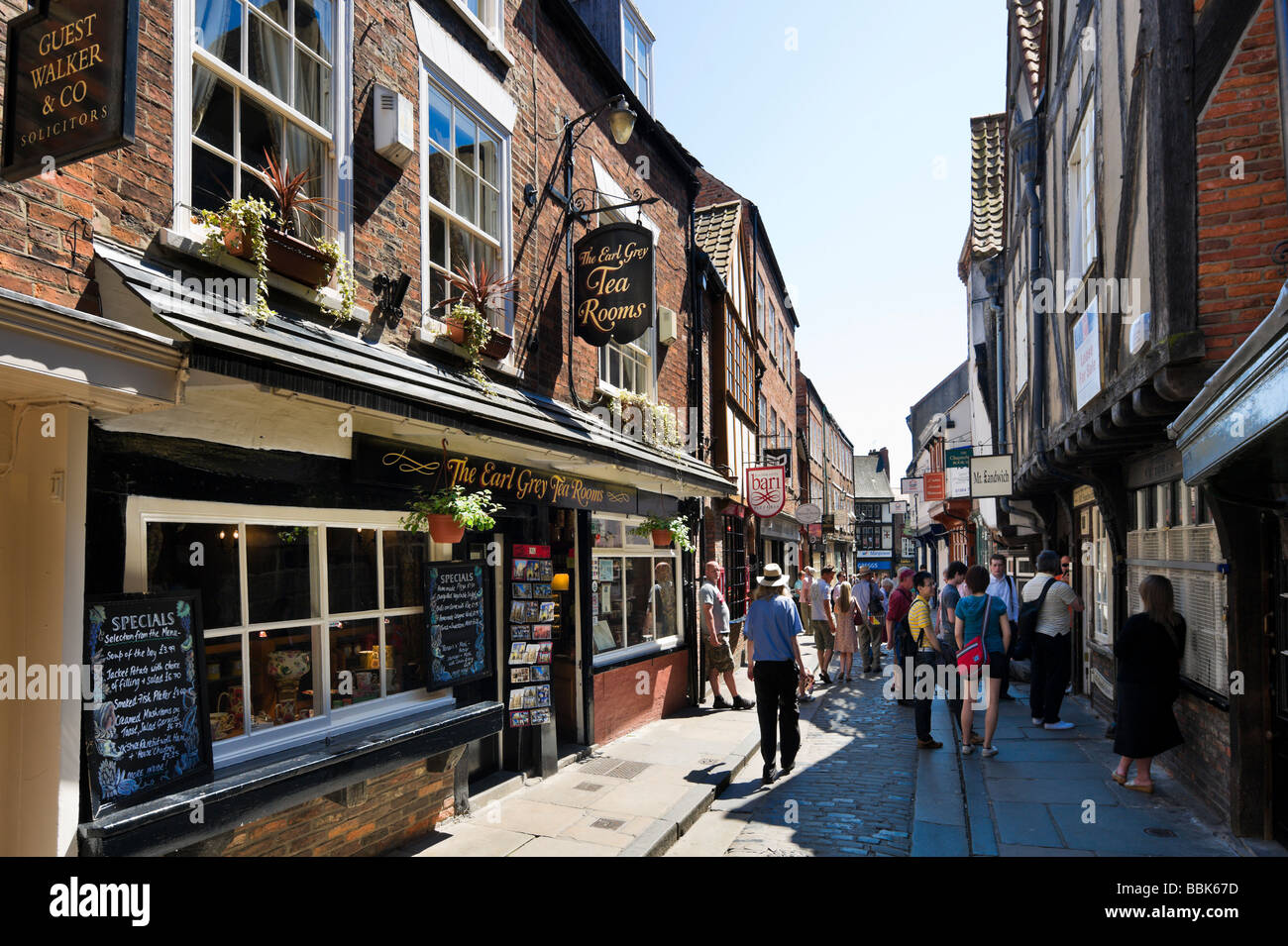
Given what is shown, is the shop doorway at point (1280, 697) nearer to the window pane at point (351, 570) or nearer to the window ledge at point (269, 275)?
the window pane at point (351, 570)

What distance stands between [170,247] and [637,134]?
7.84 m

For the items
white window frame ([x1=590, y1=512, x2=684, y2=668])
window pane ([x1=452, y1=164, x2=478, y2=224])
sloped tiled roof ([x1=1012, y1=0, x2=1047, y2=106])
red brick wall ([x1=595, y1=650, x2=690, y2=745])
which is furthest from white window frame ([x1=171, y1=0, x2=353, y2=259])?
sloped tiled roof ([x1=1012, y1=0, x2=1047, y2=106])

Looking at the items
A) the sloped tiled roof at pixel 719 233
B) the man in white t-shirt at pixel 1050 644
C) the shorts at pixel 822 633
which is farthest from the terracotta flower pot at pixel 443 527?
the sloped tiled roof at pixel 719 233

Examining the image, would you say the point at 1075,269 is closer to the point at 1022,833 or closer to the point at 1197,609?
the point at 1197,609

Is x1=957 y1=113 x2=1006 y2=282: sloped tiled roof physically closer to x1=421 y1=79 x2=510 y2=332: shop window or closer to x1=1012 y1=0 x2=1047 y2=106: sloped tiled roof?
x1=1012 y1=0 x2=1047 y2=106: sloped tiled roof

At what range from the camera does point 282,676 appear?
189 inches

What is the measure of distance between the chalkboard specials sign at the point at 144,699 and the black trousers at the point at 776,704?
4.77 m

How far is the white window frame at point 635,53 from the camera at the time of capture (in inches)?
422

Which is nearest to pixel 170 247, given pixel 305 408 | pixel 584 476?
pixel 305 408

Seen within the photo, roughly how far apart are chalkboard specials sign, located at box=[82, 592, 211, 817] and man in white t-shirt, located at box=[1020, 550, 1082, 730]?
807cm
